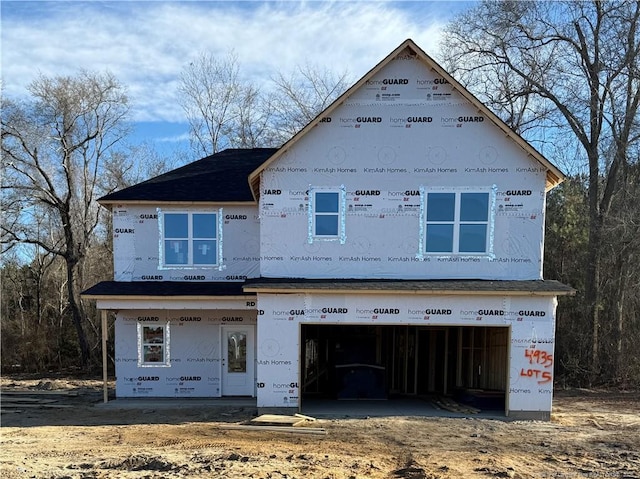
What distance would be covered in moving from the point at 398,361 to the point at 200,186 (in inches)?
363

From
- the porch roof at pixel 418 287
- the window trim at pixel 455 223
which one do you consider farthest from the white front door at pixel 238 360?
the window trim at pixel 455 223

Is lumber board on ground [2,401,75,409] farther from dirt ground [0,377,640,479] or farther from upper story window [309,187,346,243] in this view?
upper story window [309,187,346,243]

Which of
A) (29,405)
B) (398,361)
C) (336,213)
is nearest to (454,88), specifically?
(336,213)

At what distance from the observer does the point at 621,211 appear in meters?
18.0

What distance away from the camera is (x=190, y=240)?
14586mm

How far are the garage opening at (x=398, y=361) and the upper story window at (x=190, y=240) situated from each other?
3.93m

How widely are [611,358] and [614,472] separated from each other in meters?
11.2

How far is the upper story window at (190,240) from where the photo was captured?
1455cm

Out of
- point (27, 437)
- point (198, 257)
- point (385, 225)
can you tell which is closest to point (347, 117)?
point (385, 225)

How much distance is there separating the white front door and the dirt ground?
1860 mm

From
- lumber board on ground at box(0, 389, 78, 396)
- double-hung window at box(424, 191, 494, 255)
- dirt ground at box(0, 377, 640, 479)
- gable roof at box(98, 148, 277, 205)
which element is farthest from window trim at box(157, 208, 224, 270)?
double-hung window at box(424, 191, 494, 255)

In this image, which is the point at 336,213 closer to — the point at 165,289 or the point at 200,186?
the point at 200,186

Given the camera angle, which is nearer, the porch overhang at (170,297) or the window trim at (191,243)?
the porch overhang at (170,297)

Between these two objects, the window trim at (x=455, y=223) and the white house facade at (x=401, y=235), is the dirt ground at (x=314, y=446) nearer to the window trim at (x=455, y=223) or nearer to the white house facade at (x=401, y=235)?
the white house facade at (x=401, y=235)
